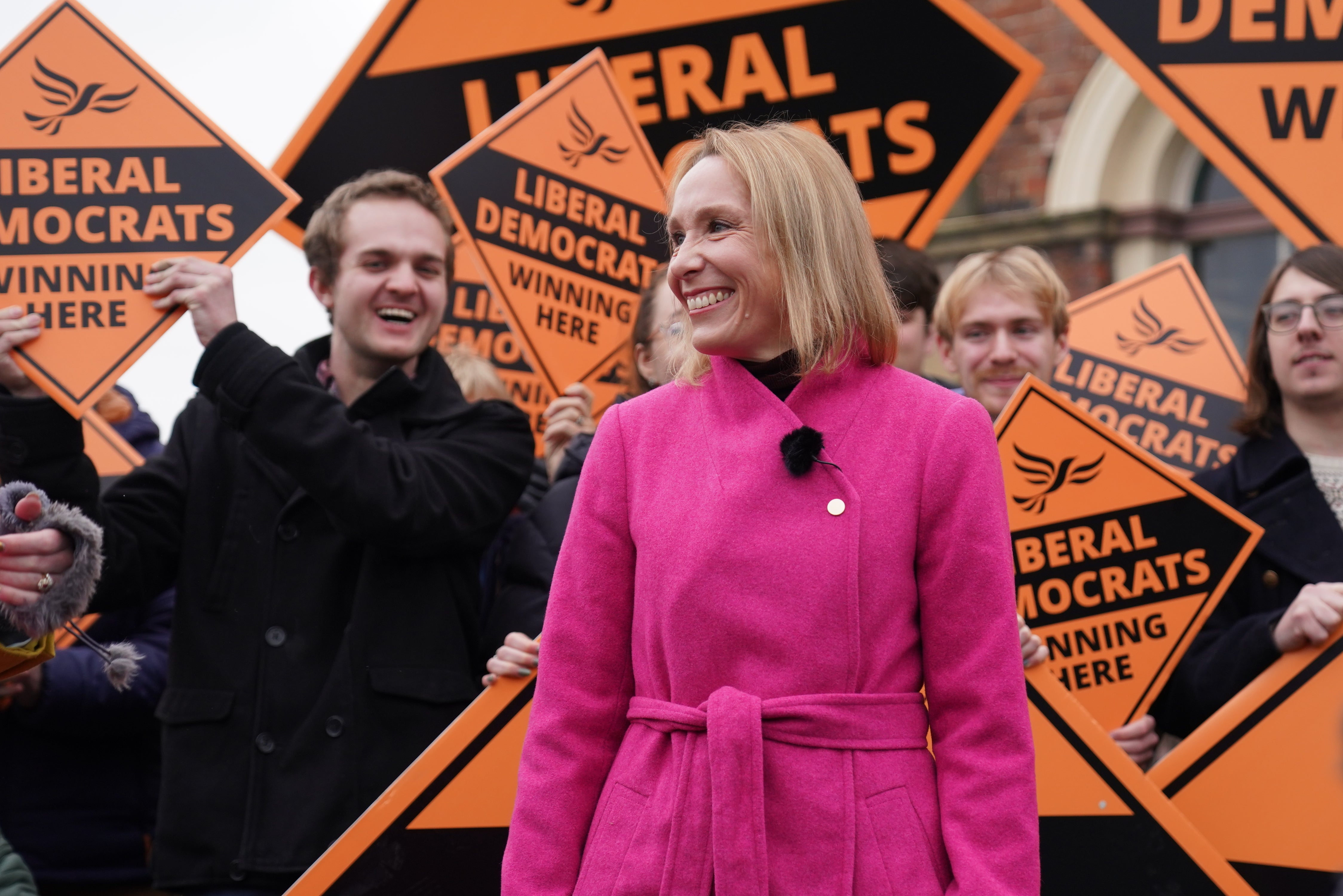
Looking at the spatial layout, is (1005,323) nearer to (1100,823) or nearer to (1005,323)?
(1005,323)

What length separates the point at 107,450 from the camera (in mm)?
3527

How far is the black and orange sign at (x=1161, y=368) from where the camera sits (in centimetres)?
388

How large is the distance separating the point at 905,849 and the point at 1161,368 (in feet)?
8.98

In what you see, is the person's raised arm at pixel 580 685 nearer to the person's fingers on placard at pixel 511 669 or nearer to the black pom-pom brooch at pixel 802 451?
the black pom-pom brooch at pixel 802 451

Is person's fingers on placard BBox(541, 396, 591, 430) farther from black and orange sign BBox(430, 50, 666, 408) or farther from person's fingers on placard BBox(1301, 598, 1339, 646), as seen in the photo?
person's fingers on placard BBox(1301, 598, 1339, 646)

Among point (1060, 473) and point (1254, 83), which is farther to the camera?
point (1254, 83)

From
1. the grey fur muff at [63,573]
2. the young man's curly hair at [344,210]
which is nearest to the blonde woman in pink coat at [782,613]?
the grey fur muff at [63,573]

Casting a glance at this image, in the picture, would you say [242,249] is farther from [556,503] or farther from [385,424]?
[556,503]

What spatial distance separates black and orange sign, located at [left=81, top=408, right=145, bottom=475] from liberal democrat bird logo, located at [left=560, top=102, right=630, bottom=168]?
1.30m

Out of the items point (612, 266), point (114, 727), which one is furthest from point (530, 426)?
point (114, 727)

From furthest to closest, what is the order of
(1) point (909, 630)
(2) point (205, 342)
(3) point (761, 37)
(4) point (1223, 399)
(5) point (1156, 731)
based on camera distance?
1. (4) point (1223, 399)
2. (3) point (761, 37)
3. (5) point (1156, 731)
4. (2) point (205, 342)
5. (1) point (909, 630)

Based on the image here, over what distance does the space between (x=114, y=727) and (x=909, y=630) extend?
7.08 feet

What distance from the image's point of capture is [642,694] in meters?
1.71

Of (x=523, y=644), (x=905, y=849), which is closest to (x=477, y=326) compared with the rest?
(x=523, y=644)
